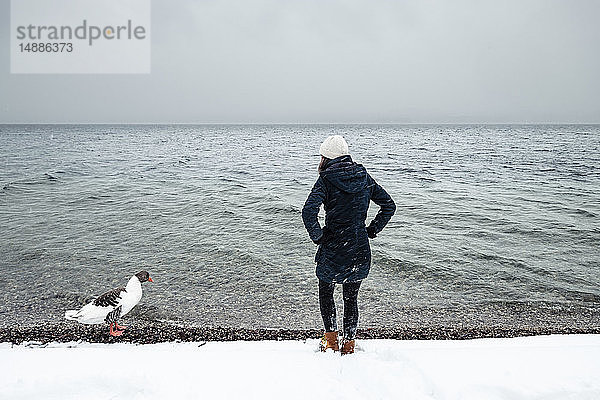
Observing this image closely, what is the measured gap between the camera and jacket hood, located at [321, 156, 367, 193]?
413 cm

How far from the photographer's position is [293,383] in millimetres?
3863

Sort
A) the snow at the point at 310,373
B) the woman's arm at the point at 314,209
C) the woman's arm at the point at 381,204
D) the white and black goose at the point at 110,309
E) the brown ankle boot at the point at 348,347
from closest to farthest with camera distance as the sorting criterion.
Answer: the snow at the point at 310,373
the woman's arm at the point at 314,209
the woman's arm at the point at 381,204
the brown ankle boot at the point at 348,347
the white and black goose at the point at 110,309

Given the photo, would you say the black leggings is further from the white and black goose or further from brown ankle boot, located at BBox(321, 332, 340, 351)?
the white and black goose

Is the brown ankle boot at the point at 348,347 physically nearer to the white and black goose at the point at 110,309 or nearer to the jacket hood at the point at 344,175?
the jacket hood at the point at 344,175

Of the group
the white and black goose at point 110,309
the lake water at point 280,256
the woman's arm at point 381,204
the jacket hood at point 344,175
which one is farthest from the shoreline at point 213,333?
the jacket hood at point 344,175

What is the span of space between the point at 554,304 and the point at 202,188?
18314mm

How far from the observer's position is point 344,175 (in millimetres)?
4137

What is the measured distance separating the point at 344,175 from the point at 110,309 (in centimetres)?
413

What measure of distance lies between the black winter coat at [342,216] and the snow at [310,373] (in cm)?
99

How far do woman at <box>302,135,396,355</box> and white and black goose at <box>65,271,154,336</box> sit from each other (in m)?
3.31

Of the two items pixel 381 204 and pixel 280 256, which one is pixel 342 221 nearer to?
pixel 381 204

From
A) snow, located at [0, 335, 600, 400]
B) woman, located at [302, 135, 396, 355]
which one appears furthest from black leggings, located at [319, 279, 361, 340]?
snow, located at [0, 335, 600, 400]

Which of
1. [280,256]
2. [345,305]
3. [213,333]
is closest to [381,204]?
[345,305]

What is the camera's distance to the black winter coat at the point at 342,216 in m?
4.14
